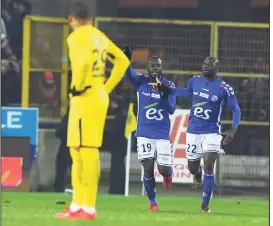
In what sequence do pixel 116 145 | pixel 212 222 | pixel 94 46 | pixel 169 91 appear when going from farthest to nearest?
1. pixel 116 145
2. pixel 169 91
3. pixel 212 222
4. pixel 94 46

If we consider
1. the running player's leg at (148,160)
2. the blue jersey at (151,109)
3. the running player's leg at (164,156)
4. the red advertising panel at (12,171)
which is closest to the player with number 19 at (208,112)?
the blue jersey at (151,109)

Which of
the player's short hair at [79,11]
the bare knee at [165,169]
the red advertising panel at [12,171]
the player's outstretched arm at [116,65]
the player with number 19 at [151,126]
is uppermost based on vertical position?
the player's short hair at [79,11]

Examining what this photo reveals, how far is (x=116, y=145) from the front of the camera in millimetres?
20312

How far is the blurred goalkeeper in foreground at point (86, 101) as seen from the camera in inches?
439

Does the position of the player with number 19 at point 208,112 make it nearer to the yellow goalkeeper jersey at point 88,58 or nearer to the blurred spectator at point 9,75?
the yellow goalkeeper jersey at point 88,58

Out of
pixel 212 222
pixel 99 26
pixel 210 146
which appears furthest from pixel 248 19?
pixel 212 222

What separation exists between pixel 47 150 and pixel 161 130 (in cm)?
584

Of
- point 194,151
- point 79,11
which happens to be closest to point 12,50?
point 194,151

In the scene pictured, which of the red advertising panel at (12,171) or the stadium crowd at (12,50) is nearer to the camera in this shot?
the red advertising panel at (12,171)

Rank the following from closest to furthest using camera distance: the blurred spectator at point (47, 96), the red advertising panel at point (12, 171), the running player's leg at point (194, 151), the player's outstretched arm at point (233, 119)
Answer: the player's outstretched arm at point (233, 119), the running player's leg at point (194, 151), the red advertising panel at point (12, 171), the blurred spectator at point (47, 96)

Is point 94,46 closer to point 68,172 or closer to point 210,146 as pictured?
point 210,146

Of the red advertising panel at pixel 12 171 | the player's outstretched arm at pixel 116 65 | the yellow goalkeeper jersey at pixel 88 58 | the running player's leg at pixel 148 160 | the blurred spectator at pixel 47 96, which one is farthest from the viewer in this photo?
the blurred spectator at pixel 47 96

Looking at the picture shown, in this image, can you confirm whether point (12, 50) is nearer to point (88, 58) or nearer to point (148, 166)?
point (148, 166)

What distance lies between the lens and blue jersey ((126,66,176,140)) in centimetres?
1523
